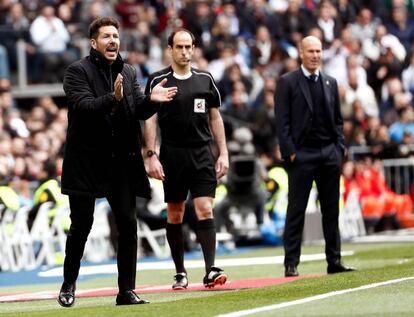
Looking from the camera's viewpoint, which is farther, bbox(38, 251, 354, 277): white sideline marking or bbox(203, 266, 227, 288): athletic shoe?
bbox(38, 251, 354, 277): white sideline marking

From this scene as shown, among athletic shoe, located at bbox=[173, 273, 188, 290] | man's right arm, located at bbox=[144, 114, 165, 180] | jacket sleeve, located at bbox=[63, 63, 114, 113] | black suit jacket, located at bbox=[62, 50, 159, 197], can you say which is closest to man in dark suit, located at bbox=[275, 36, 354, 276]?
athletic shoe, located at bbox=[173, 273, 188, 290]

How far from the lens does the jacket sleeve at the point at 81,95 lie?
1202cm

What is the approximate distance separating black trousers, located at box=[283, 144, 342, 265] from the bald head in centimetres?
83

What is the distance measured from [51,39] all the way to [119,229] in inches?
643

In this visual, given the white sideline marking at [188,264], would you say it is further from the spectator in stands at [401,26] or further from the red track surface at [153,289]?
the spectator in stands at [401,26]

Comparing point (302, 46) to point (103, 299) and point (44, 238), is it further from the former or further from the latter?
point (44, 238)

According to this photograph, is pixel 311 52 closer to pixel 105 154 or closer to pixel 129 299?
pixel 105 154

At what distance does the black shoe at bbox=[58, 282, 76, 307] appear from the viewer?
12.5m

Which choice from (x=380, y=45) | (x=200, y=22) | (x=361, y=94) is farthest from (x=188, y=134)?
(x=380, y=45)

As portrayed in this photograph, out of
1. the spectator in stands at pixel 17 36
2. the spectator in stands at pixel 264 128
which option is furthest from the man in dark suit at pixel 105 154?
the spectator in stands at pixel 17 36

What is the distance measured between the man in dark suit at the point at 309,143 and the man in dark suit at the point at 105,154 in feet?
10.4

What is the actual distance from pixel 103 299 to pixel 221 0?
20.5 m

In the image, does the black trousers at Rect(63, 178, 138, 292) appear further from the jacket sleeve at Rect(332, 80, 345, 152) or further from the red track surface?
the jacket sleeve at Rect(332, 80, 345, 152)

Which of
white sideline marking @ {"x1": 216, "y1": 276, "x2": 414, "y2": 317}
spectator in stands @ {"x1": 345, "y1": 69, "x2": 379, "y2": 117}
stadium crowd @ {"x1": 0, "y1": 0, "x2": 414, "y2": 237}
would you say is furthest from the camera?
spectator in stands @ {"x1": 345, "y1": 69, "x2": 379, "y2": 117}
